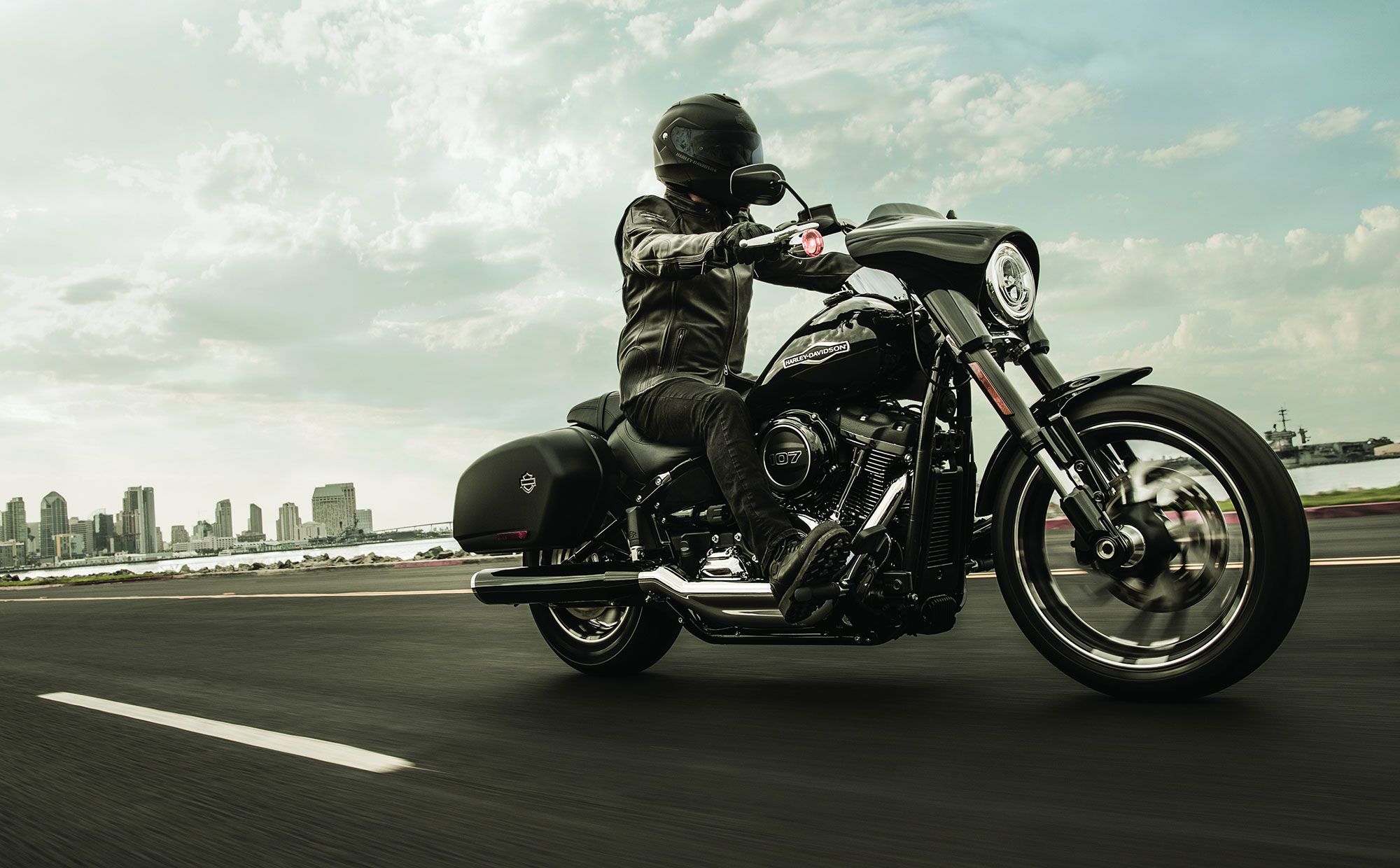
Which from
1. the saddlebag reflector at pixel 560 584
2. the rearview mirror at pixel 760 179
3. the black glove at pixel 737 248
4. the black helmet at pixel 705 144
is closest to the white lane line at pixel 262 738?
the saddlebag reflector at pixel 560 584

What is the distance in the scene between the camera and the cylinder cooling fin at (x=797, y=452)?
136 inches

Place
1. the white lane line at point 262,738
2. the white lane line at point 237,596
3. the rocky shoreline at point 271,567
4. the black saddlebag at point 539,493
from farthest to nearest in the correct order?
the rocky shoreline at point 271,567 < the white lane line at point 237,596 < the black saddlebag at point 539,493 < the white lane line at point 262,738

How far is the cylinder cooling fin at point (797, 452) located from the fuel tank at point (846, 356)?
9cm

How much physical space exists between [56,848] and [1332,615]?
4354 millimetres

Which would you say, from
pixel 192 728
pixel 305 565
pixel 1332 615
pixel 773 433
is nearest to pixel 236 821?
pixel 192 728

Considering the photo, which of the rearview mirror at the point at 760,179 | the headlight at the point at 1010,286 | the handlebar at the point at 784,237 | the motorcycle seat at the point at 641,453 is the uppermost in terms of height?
the rearview mirror at the point at 760,179

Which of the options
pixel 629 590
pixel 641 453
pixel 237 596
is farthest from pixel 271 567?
pixel 629 590

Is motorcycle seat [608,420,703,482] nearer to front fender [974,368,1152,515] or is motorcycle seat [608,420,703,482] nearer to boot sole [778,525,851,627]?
boot sole [778,525,851,627]

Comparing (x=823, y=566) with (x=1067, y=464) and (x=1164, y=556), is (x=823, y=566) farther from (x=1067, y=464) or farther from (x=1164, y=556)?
(x=1164, y=556)

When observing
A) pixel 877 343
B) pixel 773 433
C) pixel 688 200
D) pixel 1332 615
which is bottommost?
pixel 1332 615

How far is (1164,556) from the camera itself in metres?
2.84

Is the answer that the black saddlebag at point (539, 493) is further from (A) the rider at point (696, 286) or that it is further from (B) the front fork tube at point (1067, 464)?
(B) the front fork tube at point (1067, 464)

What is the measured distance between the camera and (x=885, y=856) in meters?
1.92

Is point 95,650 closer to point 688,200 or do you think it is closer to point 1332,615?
point 688,200
